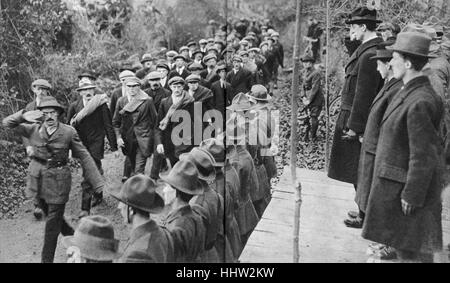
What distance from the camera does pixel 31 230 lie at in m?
5.01

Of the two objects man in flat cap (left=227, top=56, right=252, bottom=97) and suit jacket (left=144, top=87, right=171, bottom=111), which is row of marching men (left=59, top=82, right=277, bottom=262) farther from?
man in flat cap (left=227, top=56, right=252, bottom=97)

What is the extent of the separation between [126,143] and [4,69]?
5.57 feet

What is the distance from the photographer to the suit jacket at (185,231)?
141 inches

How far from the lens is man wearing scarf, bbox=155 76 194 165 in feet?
22.5

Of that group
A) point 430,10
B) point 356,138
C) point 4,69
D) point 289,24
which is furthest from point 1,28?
point 289,24

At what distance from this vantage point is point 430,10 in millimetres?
8312

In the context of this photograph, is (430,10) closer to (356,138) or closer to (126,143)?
(356,138)

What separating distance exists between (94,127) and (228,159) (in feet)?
7.30

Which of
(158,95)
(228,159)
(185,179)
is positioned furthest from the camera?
(158,95)

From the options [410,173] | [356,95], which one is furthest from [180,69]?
[410,173]

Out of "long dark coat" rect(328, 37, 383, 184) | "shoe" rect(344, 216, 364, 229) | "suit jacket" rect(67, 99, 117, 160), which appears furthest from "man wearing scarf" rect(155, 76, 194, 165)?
"shoe" rect(344, 216, 364, 229)

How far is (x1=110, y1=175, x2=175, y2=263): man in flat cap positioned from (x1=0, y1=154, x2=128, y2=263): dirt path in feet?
4.62

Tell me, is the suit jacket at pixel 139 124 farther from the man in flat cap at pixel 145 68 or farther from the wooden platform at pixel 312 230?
the man in flat cap at pixel 145 68

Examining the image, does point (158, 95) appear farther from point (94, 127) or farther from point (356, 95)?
point (356, 95)
